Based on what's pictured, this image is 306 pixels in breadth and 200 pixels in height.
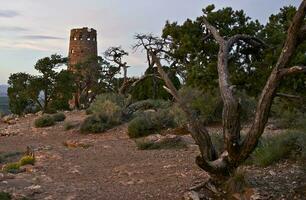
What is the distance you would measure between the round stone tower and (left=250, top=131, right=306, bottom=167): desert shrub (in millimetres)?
32866

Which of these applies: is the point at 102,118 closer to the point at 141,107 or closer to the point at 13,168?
the point at 141,107

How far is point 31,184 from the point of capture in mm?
9086

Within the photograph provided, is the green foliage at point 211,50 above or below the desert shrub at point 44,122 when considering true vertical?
above

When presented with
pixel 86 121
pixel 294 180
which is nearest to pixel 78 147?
pixel 86 121

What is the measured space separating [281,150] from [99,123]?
10241 mm

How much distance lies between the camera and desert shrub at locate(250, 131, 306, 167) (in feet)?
30.1

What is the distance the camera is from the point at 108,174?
1034 cm

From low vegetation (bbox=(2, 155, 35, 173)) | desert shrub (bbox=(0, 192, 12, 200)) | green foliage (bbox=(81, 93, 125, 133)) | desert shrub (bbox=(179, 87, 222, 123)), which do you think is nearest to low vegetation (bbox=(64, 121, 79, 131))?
green foliage (bbox=(81, 93, 125, 133))

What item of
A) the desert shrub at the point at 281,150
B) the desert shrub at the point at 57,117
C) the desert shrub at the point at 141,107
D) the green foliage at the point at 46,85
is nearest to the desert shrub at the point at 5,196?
the desert shrub at the point at 281,150

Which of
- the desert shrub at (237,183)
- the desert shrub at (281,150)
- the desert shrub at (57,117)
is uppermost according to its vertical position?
the desert shrub at (57,117)

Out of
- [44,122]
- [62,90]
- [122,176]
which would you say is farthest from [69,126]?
[62,90]

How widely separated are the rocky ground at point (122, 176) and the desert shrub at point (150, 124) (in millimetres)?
1189

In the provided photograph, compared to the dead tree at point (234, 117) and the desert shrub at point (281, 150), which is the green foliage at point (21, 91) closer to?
the desert shrub at point (281, 150)

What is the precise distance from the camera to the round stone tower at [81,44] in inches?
1634
